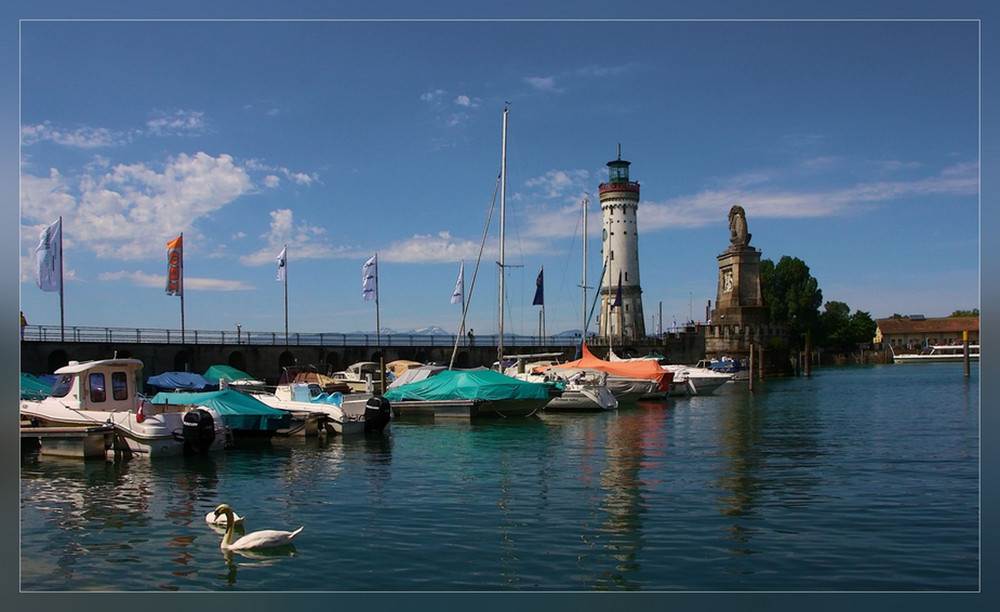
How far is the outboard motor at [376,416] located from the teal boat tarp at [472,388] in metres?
6.54

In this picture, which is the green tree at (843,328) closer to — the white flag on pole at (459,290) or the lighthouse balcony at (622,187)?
the lighthouse balcony at (622,187)

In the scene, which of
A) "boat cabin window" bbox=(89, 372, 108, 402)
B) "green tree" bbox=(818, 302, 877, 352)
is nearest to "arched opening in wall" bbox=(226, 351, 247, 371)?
"boat cabin window" bbox=(89, 372, 108, 402)

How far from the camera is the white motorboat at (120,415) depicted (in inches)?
941

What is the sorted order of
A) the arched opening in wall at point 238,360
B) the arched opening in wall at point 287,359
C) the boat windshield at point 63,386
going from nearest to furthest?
the boat windshield at point 63,386, the arched opening in wall at point 238,360, the arched opening in wall at point 287,359

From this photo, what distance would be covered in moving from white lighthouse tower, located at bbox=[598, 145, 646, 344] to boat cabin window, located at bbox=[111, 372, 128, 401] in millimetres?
68682

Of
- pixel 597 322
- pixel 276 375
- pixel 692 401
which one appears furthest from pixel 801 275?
pixel 276 375

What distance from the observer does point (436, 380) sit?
38.2m

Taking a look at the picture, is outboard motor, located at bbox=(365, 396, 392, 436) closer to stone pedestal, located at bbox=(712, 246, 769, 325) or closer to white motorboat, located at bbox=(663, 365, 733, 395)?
white motorboat, located at bbox=(663, 365, 733, 395)

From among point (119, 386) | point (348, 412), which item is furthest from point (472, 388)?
point (119, 386)

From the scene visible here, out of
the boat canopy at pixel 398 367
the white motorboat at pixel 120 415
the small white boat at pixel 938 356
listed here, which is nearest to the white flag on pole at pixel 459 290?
the boat canopy at pixel 398 367

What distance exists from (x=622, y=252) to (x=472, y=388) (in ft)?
187

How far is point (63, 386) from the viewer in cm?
2589

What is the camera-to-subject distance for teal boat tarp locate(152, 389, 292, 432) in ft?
88.2

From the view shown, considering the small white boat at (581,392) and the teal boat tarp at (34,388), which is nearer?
the teal boat tarp at (34,388)
